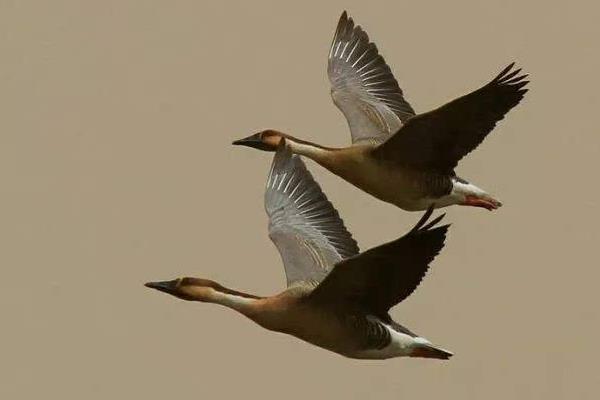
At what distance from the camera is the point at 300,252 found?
14422 millimetres

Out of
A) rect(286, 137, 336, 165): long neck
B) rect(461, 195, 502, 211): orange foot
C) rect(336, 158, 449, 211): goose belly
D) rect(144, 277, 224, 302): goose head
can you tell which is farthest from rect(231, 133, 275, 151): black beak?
rect(144, 277, 224, 302): goose head

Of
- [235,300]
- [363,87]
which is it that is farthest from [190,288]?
[363,87]

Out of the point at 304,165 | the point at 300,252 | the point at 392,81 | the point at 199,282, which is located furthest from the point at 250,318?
the point at 392,81

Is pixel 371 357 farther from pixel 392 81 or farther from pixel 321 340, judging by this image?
pixel 392 81

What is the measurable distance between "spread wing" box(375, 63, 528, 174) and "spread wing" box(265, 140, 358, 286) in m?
0.79

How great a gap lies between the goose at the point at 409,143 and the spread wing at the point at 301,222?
0.24m

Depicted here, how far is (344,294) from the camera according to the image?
12648 mm

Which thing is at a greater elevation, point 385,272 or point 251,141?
point 251,141

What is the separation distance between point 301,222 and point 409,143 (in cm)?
135

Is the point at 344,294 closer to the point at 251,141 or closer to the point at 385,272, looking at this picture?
the point at 385,272

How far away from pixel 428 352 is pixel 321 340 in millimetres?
982

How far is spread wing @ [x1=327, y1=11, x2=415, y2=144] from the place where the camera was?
52.2 feet

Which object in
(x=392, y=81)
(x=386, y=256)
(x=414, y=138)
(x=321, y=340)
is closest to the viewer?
(x=386, y=256)

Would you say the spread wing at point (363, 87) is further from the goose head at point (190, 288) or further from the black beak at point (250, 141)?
the goose head at point (190, 288)
